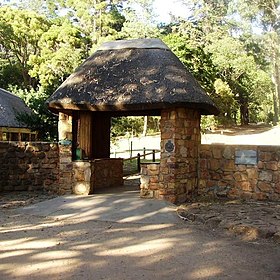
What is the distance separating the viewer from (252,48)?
96.4 feet

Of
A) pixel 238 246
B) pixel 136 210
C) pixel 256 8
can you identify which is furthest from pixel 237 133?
pixel 238 246

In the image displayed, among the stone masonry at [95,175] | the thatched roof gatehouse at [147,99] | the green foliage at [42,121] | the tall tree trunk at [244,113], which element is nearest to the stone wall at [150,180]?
the thatched roof gatehouse at [147,99]

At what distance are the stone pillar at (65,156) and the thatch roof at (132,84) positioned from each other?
0.50m

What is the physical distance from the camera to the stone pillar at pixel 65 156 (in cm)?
902

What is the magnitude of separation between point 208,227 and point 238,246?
3.59 feet

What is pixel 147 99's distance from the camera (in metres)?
7.89

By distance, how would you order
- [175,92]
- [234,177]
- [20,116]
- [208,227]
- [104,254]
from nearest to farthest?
[104,254] → [208,227] → [175,92] → [234,177] → [20,116]

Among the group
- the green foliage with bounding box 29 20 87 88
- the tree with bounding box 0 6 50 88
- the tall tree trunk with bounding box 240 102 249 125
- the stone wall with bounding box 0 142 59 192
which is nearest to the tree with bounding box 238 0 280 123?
the tall tree trunk with bounding box 240 102 249 125

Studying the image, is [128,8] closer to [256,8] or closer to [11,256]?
[256,8]

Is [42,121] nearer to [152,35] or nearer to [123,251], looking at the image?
[123,251]

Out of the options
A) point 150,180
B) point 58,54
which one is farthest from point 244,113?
point 150,180

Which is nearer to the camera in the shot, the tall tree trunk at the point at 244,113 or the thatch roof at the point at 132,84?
the thatch roof at the point at 132,84

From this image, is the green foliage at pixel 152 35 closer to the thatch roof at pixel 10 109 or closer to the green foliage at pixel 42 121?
the thatch roof at pixel 10 109

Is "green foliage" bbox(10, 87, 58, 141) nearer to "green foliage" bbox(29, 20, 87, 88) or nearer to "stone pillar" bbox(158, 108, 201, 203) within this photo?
"stone pillar" bbox(158, 108, 201, 203)
